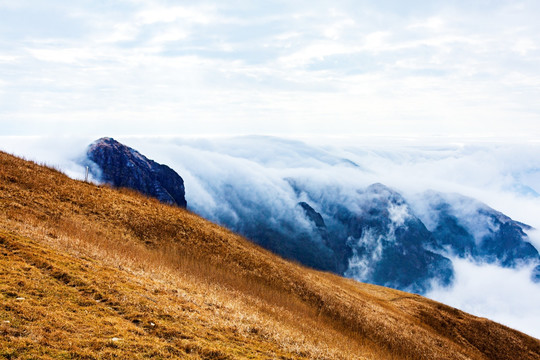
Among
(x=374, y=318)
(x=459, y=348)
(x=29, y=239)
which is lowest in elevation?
(x=459, y=348)

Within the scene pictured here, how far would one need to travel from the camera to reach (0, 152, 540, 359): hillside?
32.6 ft

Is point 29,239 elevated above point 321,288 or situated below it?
above

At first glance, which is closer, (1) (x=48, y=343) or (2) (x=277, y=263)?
(1) (x=48, y=343)

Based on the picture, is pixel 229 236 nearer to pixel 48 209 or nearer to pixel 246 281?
pixel 246 281

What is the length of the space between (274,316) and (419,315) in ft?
96.0

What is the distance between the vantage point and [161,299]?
14047 mm

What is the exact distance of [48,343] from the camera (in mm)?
8500

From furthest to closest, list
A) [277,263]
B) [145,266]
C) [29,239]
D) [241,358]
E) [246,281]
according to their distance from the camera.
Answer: [277,263]
[246,281]
[145,266]
[29,239]
[241,358]

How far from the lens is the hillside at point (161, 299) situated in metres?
9.94

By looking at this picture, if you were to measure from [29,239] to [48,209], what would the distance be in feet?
27.2

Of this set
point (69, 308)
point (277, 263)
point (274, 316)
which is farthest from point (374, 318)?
point (69, 308)

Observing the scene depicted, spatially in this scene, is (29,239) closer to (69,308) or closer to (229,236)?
(69,308)

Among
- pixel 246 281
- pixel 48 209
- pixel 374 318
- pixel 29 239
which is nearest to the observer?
pixel 29 239

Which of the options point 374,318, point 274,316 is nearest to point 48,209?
point 274,316
